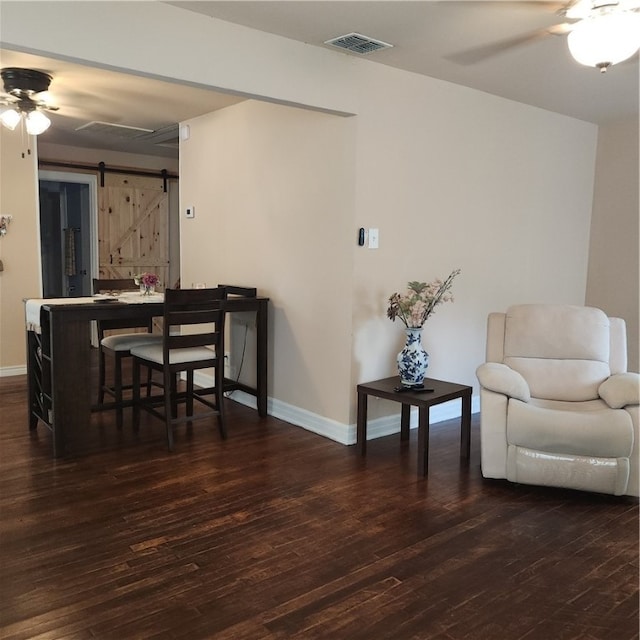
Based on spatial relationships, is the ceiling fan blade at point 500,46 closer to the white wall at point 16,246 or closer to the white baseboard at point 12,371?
the white wall at point 16,246

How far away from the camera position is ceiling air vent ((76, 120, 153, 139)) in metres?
5.43

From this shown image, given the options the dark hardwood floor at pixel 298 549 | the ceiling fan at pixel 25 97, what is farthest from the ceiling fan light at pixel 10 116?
the dark hardwood floor at pixel 298 549

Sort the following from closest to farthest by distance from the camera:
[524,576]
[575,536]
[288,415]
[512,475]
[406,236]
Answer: [524,576] → [575,536] → [512,475] → [406,236] → [288,415]

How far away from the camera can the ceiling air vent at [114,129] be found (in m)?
5.43

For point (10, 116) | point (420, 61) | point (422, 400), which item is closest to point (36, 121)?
point (10, 116)

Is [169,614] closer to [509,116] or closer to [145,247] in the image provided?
[509,116]

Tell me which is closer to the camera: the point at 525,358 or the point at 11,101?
the point at 525,358

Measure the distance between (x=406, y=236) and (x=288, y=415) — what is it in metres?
1.51

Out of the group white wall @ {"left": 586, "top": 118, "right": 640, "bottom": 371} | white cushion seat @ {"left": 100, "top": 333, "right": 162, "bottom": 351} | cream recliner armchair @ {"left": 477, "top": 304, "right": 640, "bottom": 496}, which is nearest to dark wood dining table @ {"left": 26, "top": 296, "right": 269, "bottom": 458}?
white cushion seat @ {"left": 100, "top": 333, "right": 162, "bottom": 351}

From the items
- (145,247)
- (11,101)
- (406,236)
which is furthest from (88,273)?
(406,236)

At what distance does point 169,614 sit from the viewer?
2031 mm

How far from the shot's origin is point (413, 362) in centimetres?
355

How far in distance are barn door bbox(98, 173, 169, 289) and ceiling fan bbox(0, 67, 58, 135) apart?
7.18ft

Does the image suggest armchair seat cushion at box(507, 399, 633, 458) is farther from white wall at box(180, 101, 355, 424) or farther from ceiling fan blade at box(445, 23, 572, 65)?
ceiling fan blade at box(445, 23, 572, 65)
